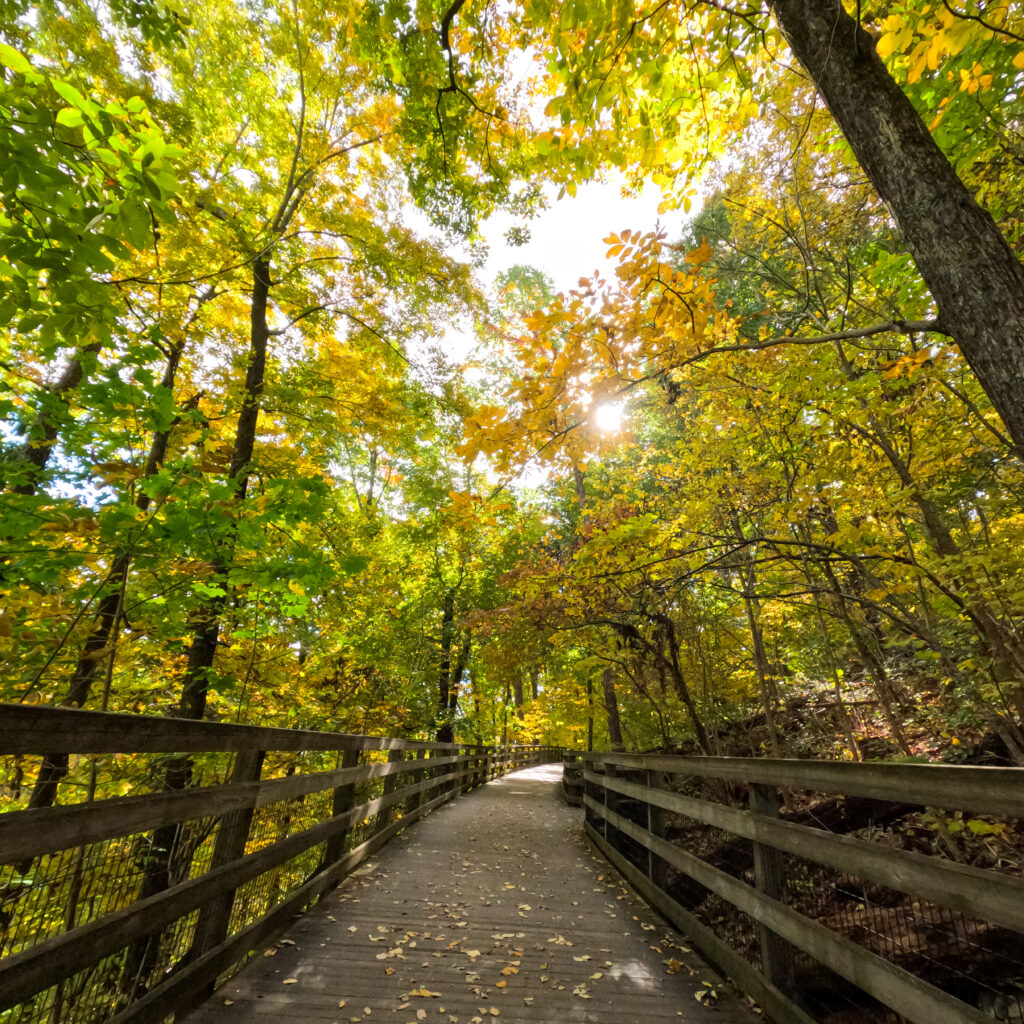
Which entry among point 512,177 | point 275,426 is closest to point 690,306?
point 512,177

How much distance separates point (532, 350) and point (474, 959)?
389 cm

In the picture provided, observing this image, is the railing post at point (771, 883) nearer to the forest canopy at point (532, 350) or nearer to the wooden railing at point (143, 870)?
the forest canopy at point (532, 350)

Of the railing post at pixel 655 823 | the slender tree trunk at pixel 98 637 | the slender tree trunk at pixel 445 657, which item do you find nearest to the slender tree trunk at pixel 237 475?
the slender tree trunk at pixel 98 637

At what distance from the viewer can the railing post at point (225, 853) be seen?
94.7 inches

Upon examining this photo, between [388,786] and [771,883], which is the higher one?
[388,786]

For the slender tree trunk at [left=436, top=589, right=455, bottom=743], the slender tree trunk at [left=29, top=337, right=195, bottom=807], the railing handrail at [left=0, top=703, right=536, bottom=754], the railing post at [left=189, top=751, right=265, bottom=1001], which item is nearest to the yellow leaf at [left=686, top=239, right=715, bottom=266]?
the railing handrail at [left=0, top=703, right=536, bottom=754]

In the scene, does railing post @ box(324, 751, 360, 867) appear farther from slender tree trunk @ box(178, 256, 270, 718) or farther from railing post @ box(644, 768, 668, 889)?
railing post @ box(644, 768, 668, 889)

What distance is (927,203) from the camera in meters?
2.34

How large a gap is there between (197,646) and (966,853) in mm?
8346

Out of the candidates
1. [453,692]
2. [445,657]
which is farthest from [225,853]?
[453,692]

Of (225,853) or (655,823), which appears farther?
(655,823)

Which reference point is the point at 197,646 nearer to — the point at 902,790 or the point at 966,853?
the point at 902,790

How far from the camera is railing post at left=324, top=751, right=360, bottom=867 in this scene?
4113mm

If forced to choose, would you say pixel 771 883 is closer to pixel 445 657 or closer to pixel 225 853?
pixel 225 853
